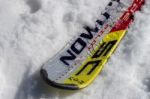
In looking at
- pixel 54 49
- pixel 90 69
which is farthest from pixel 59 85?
pixel 54 49

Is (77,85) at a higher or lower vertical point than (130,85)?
higher

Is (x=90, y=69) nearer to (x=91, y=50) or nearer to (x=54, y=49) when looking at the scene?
(x=91, y=50)

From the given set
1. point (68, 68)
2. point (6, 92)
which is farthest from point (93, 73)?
point (6, 92)

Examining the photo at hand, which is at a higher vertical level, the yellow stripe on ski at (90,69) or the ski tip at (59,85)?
the ski tip at (59,85)

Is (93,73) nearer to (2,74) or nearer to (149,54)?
(149,54)

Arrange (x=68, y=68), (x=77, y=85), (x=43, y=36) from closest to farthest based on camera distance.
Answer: (x=77, y=85)
(x=68, y=68)
(x=43, y=36)

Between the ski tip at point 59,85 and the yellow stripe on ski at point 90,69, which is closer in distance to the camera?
the ski tip at point 59,85
